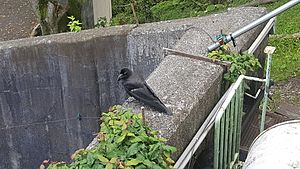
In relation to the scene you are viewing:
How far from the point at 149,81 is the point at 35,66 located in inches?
83.1

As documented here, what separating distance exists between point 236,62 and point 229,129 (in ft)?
2.08

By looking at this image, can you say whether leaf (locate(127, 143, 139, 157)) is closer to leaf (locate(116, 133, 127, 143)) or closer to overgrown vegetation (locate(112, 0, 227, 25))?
leaf (locate(116, 133, 127, 143))

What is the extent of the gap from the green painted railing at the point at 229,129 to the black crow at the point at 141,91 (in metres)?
0.42

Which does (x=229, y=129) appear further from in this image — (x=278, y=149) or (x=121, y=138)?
(x=121, y=138)

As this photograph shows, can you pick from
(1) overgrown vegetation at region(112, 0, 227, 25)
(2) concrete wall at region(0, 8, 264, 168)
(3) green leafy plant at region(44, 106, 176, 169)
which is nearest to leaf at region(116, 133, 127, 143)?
(3) green leafy plant at region(44, 106, 176, 169)

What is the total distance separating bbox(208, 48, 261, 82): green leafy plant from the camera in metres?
4.12

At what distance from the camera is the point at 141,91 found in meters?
3.49

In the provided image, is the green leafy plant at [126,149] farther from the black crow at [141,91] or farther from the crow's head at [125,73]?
the crow's head at [125,73]

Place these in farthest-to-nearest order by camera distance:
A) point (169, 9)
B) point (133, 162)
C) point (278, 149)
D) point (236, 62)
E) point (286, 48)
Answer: point (169, 9) < point (286, 48) < point (236, 62) < point (278, 149) < point (133, 162)

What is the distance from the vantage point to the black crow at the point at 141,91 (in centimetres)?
340

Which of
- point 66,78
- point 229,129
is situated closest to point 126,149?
point 229,129

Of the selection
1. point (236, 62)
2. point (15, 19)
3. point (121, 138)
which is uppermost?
point (15, 19)

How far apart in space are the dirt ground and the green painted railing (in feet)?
20.8

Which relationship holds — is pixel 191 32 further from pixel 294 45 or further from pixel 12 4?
pixel 12 4
